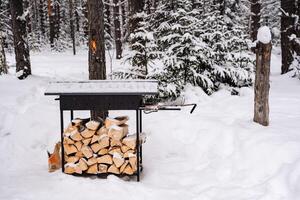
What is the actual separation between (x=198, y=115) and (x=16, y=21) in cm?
737

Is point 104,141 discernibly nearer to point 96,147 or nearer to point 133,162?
point 96,147

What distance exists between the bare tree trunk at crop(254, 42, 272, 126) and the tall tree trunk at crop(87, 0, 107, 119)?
10.7ft

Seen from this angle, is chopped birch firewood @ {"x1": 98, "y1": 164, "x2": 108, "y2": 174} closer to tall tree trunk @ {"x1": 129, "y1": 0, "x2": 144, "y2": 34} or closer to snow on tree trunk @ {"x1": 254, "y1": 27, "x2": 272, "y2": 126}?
snow on tree trunk @ {"x1": 254, "y1": 27, "x2": 272, "y2": 126}

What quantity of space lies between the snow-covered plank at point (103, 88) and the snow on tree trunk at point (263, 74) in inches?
94.5

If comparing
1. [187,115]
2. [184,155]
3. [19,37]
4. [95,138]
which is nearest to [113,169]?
[95,138]

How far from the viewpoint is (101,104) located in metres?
6.87

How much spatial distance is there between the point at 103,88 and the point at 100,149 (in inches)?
43.6

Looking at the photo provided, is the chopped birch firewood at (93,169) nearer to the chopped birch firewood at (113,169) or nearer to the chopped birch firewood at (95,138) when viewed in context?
the chopped birch firewood at (113,169)

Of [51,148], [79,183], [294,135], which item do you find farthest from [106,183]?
[294,135]

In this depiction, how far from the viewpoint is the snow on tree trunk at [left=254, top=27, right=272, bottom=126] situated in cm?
798

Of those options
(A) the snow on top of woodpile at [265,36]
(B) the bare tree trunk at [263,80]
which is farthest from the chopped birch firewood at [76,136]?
(A) the snow on top of woodpile at [265,36]

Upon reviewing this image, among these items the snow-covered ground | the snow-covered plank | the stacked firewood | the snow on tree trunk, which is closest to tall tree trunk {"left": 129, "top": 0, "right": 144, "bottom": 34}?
the snow-covered ground

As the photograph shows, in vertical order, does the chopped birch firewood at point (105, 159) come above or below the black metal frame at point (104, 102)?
below

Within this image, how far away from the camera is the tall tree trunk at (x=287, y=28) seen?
16094 mm
